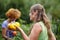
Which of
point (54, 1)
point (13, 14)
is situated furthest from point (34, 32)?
point (54, 1)

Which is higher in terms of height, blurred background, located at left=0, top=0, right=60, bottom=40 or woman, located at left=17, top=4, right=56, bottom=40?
woman, located at left=17, top=4, right=56, bottom=40

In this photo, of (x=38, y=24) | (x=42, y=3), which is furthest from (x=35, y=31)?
(x=42, y=3)

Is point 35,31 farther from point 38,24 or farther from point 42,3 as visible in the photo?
point 42,3

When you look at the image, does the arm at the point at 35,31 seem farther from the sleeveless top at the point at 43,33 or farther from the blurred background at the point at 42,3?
the blurred background at the point at 42,3

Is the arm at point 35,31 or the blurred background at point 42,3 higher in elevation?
the arm at point 35,31

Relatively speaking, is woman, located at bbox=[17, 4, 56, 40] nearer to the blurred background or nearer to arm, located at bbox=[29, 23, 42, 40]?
arm, located at bbox=[29, 23, 42, 40]

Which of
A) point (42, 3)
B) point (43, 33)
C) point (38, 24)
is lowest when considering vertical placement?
point (42, 3)

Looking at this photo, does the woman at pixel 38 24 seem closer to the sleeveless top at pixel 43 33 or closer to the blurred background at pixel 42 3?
the sleeveless top at pixel 43 33

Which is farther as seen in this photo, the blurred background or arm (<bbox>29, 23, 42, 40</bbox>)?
the blurred background

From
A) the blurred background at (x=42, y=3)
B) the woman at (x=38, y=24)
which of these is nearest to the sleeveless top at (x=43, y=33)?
the woman at (x=38, y=24)

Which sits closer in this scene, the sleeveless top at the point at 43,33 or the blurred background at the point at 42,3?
the sleeveless top at the point at 43,33

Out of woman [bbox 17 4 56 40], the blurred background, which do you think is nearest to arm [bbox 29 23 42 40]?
woman [bbox 17 4 56 40]

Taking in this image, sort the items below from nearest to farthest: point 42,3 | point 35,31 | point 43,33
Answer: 1. point 35,31
2. point 43,33
3. point 42,3

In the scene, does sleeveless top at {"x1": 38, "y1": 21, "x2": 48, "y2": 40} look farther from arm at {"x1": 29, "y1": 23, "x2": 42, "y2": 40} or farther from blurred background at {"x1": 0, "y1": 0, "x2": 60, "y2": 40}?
blurred background at {"x1": 0, "y1": 0, "x2": 60, "y2": 40}
